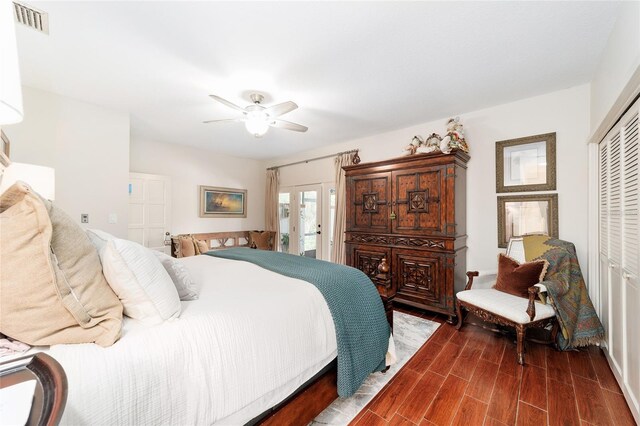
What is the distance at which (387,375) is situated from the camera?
1.96m

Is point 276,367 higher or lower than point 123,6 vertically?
lower

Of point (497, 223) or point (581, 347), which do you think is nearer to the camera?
point (581, 347)

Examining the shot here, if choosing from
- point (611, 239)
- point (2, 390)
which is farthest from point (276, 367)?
point (611, 239)

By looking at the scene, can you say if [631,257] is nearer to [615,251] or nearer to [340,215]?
[615,251]

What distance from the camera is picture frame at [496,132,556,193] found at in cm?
272

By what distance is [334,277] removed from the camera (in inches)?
70.2

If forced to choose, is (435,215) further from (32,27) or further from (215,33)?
(32,27)

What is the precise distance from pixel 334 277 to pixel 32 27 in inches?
108

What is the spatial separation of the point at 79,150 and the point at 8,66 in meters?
3.13

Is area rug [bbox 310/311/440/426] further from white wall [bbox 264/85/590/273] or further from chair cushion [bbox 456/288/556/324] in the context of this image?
white wall [bbox 264/85/590/273]

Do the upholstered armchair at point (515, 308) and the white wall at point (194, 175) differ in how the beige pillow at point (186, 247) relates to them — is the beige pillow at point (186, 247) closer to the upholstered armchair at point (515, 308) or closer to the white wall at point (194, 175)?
the white wall at point (194, 175)

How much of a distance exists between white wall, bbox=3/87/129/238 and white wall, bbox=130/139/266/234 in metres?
1.14

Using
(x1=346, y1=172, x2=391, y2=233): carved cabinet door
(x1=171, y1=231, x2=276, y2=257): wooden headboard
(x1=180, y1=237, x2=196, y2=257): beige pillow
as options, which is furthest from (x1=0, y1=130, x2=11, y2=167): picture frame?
(x1=346, y1=172, x2=391, y2=233): carved cabinet door

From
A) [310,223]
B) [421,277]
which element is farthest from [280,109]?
[310,223]
